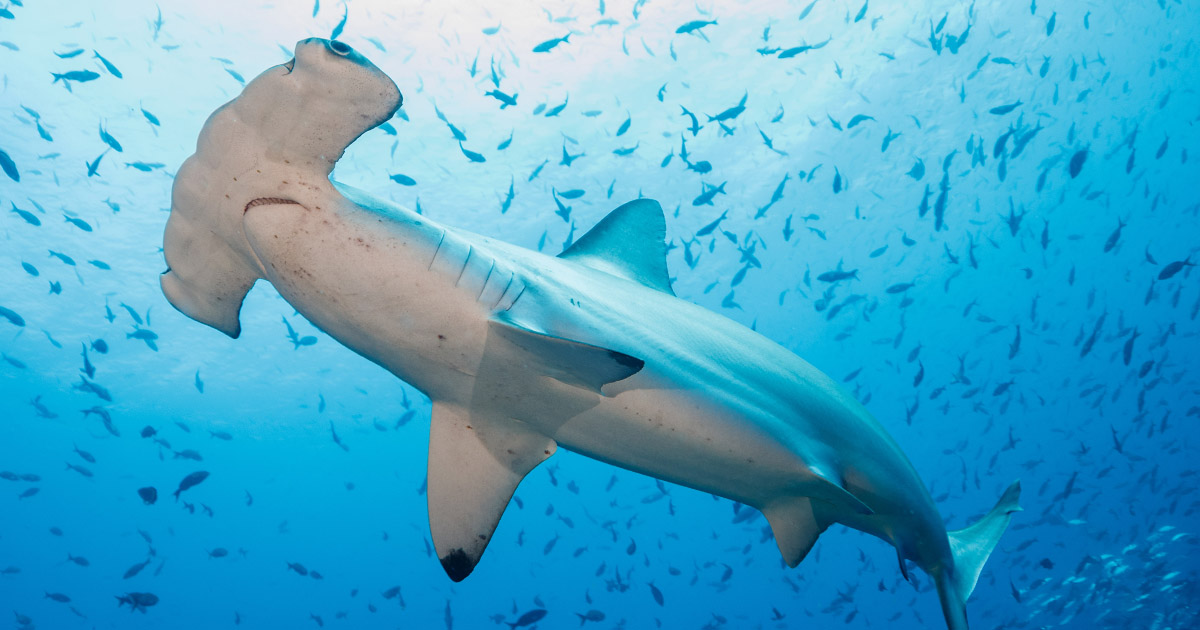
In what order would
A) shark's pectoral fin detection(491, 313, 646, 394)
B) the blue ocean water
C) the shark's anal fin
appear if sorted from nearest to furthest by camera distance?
shark's pectoral fin detection(491, 313, 646, 394) → the shark's anal fin → the blue ocean water

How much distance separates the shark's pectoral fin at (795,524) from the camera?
2.98 meters

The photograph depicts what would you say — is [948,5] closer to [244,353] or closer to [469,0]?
[469,0]

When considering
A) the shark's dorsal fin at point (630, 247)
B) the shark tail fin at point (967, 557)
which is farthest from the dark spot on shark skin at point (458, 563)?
the shark tail fin at point (967, 557)

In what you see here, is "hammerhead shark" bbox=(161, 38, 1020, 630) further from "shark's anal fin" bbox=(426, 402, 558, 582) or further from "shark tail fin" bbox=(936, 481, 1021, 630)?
"shark tail fin" bbox=(936, 481, 1021, 630)

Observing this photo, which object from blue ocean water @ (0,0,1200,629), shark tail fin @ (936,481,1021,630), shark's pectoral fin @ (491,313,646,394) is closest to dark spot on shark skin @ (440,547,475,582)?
shark's pectoral fin @ (491,313,646,394)

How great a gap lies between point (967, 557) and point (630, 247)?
3.14 metres

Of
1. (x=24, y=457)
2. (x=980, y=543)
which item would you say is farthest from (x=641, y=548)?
(x=980, y=543)

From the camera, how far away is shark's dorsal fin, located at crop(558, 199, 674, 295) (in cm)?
307

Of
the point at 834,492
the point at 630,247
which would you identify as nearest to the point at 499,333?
the point at 630,247

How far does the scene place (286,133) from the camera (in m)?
1.62

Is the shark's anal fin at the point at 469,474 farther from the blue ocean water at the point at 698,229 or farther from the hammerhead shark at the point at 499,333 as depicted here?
the blue ocean water at the point at 698,229

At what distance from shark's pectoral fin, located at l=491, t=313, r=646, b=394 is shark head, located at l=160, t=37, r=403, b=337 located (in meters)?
0.67

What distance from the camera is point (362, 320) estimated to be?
1812 mm

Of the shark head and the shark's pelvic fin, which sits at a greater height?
the shark head
